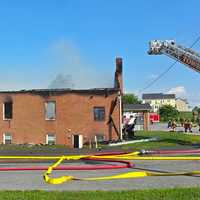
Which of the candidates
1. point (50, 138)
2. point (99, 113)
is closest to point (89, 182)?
point (99, 113)

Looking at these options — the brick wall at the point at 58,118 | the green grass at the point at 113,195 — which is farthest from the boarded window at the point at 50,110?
the green grass at the point at 113,195

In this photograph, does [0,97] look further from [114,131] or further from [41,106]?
[114,131]

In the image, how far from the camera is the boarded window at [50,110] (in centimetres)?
4047

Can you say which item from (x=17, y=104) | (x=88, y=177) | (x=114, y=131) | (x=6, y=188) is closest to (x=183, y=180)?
(x=88, y=177)

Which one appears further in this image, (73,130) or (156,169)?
(73,130)

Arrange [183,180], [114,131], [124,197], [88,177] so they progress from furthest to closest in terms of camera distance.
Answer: [114,131], [88,177], [183,180], [124,197]

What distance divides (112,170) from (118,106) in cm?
2535

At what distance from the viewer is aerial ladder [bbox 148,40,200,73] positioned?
38438 millimetres

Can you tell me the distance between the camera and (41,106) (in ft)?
133

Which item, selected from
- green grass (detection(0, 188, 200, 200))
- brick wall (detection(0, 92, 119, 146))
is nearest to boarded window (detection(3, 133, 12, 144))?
brick wall (detection(0, 92, 119, 146))

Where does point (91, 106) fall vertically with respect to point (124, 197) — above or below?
above

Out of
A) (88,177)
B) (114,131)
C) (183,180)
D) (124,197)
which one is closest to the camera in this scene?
(124,197)

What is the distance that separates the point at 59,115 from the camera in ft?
132

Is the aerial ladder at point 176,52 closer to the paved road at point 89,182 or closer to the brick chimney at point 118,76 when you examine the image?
the brick chimney at point 118,76
